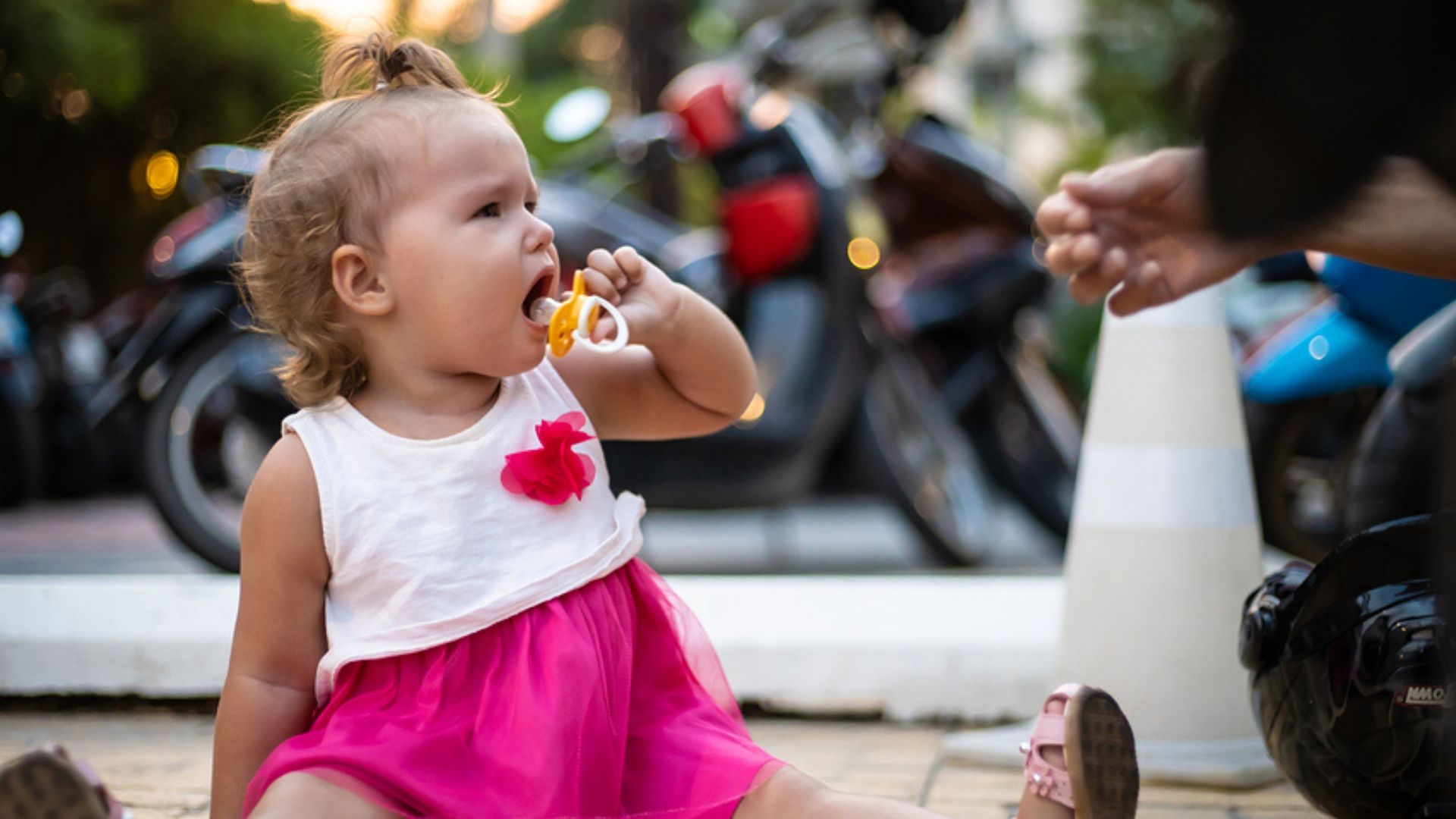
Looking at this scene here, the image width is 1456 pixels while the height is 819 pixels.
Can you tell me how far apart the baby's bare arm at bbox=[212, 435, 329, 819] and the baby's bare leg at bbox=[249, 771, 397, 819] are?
0.12m

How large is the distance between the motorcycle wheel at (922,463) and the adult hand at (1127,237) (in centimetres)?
357

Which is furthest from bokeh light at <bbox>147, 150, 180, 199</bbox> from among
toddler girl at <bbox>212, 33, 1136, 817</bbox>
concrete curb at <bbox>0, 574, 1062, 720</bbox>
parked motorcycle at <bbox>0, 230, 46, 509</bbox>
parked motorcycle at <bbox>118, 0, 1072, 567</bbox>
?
toddler girl at <bbox>212, 33, 1136, 817</bbox>

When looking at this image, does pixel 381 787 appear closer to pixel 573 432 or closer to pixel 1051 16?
pixel 573 432

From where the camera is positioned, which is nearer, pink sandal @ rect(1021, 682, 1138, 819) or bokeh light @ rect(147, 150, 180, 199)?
pink sandal @ rect(1021, 682, 1138, 819)

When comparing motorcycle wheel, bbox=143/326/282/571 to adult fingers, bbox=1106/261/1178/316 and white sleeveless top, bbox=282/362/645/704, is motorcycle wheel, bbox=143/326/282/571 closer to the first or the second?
white sleeveless top, bbox=282/362/645/704

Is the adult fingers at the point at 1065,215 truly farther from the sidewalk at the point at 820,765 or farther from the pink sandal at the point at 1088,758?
the sidewalk at the point at 820,765

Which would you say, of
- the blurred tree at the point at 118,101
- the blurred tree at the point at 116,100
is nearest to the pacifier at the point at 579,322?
the blurred tree at the point at 118,101

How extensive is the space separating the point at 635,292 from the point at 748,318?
349 cm

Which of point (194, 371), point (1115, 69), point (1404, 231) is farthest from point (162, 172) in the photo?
point (1115, 69)

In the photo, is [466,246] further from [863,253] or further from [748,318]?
[863,253]

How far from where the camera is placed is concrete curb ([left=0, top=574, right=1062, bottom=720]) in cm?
290

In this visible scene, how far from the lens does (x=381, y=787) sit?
170 cm

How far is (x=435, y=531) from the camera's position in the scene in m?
1.81

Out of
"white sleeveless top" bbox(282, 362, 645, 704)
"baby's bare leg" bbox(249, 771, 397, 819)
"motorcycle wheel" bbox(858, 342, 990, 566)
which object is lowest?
"motorcycle wheel" bbox(858, 342, 990, 566)
